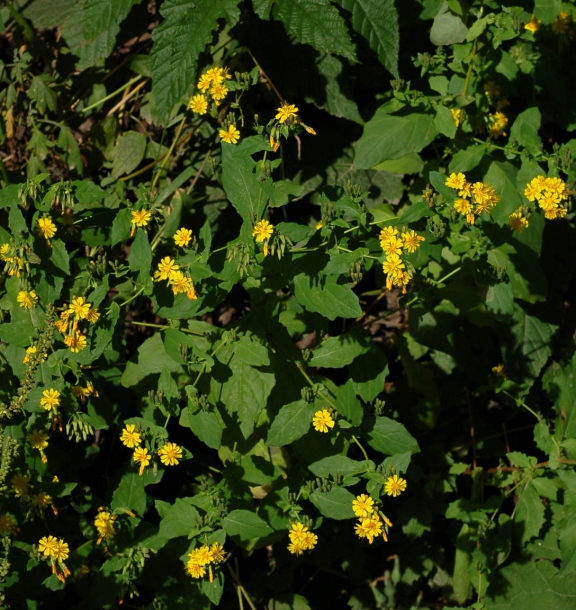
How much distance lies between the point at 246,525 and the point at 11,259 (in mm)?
1045

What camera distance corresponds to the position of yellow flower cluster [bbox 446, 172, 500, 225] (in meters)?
2.34

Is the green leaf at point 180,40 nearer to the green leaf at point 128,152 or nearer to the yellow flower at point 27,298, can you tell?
the green leaf at point 128,152

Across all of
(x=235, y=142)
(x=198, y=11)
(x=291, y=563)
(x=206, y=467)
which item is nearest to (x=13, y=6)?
(x=198, y=11)

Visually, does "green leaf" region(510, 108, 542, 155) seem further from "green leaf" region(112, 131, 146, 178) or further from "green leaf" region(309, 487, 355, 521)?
"green leaf" region(112, 131, 146, 178)

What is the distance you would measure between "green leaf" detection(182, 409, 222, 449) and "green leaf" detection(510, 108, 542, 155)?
1309 mm

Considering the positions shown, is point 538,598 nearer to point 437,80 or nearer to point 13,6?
point 437,80

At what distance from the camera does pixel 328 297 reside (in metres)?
2.31

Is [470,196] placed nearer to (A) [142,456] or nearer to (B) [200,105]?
(B) [200,105]

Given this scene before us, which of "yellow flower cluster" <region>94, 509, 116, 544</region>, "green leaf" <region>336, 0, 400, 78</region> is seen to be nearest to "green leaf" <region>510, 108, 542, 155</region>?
"green leaf" <region>336, 0, 400, 78</region>

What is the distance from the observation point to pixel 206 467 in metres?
3.09

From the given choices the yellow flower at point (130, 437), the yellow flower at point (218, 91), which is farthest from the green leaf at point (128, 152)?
the yellow flower at point (130, 437)

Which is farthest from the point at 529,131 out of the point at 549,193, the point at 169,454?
the point at 169,454

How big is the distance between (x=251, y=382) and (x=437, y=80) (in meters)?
1.23

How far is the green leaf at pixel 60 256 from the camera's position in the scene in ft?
7.91
